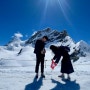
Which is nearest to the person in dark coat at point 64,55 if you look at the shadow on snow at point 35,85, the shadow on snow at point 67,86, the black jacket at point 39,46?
the black jacket at point 39,46

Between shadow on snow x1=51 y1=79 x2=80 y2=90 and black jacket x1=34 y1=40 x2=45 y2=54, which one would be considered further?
black jacket x1=34 y1=40 x2=45 y2=54

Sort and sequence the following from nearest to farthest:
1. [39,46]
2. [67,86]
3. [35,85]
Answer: [67,86], [35,85], [39,46]

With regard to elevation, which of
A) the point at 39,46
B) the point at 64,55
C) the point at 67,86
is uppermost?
the point at 39,46

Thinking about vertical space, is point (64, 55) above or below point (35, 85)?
above

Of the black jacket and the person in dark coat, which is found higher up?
the black jacket

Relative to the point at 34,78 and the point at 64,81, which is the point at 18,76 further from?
the point at 64,81

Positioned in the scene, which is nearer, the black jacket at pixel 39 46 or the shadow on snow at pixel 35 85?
the shadow on snow at pixel 35 85

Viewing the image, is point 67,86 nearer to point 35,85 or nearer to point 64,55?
point 35,85

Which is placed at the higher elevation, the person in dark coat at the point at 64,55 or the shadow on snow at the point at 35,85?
the person in dark coat at the point at 64,55

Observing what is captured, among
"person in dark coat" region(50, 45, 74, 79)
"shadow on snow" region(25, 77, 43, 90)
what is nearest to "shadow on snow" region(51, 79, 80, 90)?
"shadow on snow" region(25, 77, 43, 90)

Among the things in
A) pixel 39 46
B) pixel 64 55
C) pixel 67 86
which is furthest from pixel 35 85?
pixel 64 55

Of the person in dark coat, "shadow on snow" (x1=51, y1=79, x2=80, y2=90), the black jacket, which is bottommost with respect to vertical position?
"shadow on snow" (x1=51, y1=79, x2=80, y2=90)

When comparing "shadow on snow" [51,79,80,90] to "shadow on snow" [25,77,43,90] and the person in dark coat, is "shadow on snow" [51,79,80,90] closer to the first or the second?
"shadow on snow" [25,77,43,90]

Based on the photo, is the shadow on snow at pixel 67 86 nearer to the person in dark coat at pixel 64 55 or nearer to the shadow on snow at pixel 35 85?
the shadow on snow at pixel 35 85
